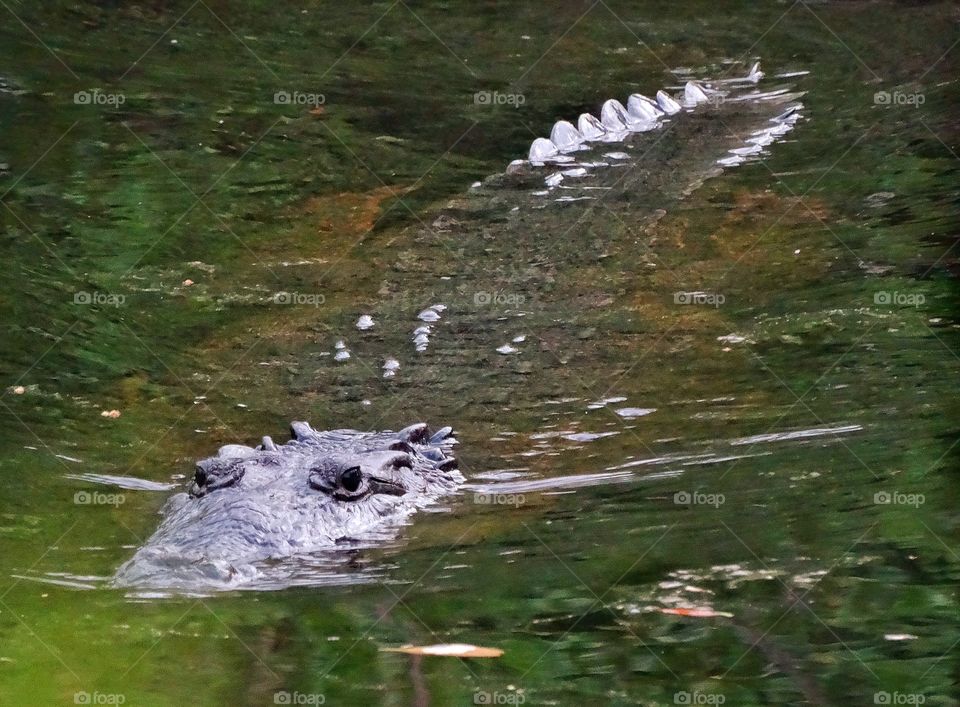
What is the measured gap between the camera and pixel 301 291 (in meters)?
8.24

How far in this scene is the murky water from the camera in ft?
13.9

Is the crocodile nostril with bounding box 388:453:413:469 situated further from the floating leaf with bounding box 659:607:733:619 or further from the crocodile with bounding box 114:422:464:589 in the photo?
the floating leaf with bounding box 659:607:733:619

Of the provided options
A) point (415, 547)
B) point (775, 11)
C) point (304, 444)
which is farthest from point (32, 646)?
point (775, 11)

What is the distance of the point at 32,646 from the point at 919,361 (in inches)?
169

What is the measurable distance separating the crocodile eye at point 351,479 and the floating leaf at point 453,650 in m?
1.58

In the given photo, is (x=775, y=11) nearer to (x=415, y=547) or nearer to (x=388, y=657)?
(x=415, y=547)

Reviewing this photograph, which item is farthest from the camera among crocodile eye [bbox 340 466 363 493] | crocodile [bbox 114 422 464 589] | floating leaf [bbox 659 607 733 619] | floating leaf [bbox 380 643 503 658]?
crocodile eye [bbox 340 466 363 493]

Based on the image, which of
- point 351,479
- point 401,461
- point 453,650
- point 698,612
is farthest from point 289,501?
point 698,612

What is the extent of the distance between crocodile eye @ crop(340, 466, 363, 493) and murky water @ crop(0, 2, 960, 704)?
14.5 inches

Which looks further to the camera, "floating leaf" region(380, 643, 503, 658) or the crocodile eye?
the crocodile eye

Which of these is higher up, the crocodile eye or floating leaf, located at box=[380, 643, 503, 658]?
the crocodile eye

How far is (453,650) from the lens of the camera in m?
4.20

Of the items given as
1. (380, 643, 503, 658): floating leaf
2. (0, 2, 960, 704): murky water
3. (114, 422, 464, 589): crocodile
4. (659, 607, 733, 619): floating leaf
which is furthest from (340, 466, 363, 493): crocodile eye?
(659, 607, 733, 619): floating leaf

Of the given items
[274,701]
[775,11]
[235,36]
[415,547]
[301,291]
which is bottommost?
[274,701]
